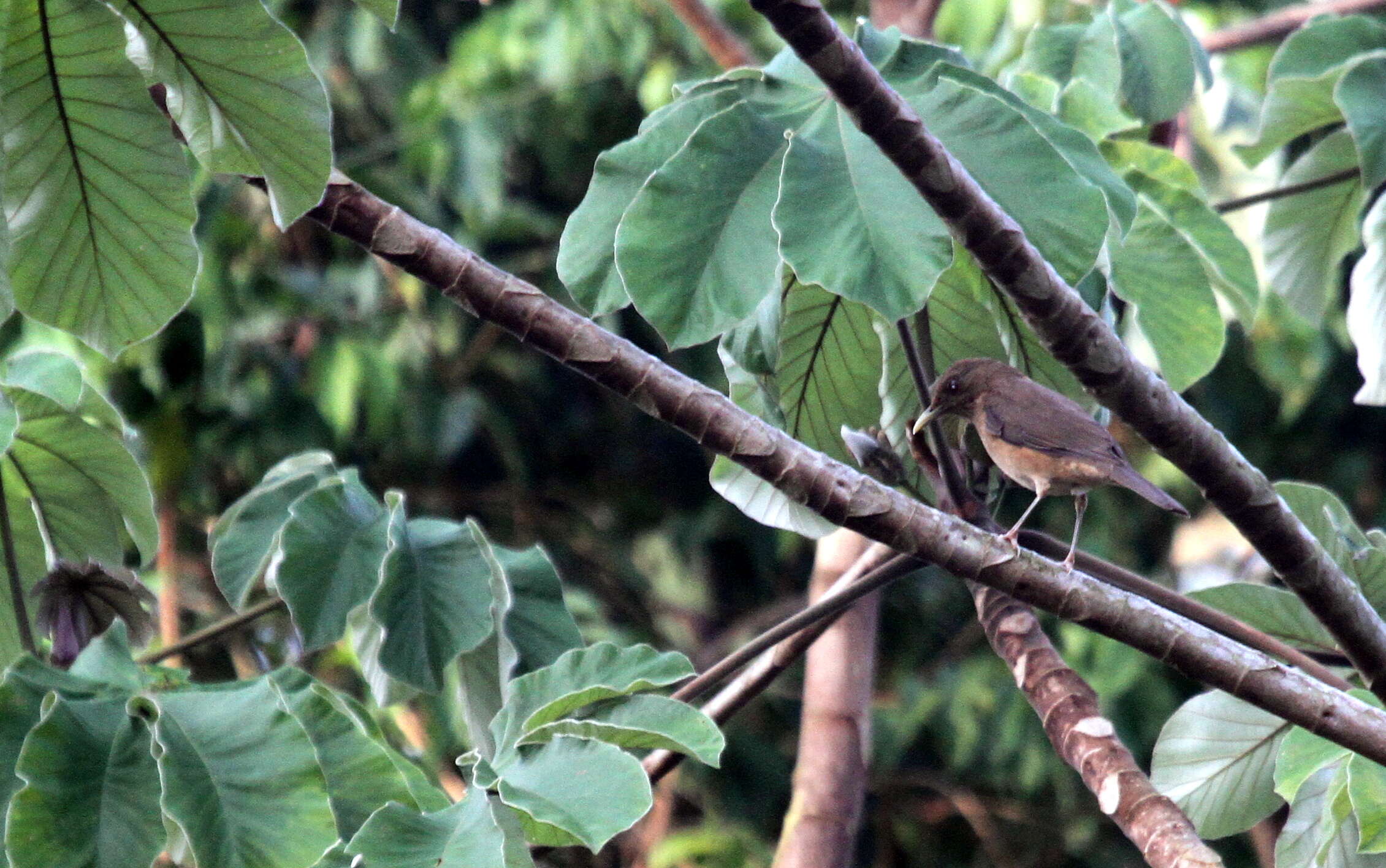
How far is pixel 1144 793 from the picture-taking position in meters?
1.88

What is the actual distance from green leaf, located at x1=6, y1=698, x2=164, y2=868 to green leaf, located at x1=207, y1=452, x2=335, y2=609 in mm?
660

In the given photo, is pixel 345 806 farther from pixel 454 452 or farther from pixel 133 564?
pixel 454 452

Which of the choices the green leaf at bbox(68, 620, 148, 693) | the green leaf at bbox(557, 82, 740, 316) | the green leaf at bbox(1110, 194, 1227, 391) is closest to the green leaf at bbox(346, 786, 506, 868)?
the green leaf at bbox(68, 620, 148, 693)

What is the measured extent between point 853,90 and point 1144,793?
1.01m

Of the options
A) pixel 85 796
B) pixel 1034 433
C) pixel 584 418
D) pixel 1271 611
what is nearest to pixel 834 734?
pixel 1034 433

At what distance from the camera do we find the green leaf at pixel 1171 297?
2.21 metres

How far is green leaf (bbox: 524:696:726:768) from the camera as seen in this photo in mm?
1604

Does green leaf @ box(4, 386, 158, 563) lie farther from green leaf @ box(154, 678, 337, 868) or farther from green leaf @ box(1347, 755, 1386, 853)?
green leaf @ box(1347, 755, 1386, 853)

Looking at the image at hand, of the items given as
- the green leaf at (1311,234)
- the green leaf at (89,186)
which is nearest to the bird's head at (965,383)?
the green leaf at (1311,234)

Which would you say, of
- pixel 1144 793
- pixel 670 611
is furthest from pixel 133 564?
pixel 670 611

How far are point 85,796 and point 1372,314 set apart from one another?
1885mm

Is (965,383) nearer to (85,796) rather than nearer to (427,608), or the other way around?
(427,608)

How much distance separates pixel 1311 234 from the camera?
280 centimetres

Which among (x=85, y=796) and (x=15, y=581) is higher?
(x=85, y=796)
